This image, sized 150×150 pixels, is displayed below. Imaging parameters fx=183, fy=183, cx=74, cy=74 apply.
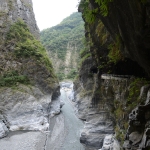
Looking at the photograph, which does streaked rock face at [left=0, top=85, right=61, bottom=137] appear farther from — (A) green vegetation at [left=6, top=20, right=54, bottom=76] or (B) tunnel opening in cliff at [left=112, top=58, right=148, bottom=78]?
(B) tunnel opening in cliff at [left=112, top=58, right=148, bottom=78]

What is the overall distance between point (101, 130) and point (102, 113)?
2360 millimetres

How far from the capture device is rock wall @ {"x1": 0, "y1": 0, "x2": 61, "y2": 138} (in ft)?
76.1

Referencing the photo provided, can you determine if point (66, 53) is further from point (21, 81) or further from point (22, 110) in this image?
point (22, 110)

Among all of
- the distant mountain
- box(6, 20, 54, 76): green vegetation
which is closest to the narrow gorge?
box(6, 20, 54, 76): green vegetation

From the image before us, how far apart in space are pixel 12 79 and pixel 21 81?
151 cm

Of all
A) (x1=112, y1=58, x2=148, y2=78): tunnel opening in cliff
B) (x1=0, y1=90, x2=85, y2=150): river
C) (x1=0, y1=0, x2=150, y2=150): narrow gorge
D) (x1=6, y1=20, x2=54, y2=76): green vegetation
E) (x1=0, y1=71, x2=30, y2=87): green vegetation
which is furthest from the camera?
A: (x1=6, y1=20, x2=54, y2=76): green vegetation

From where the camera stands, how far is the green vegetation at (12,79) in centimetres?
2659

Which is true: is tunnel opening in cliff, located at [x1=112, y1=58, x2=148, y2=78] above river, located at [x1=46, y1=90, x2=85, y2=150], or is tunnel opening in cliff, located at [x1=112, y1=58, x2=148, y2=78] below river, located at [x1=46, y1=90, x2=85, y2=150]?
above

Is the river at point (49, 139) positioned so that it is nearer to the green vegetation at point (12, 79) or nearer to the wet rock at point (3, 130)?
the wet rock at point (3, 130)

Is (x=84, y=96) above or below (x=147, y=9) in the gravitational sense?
below

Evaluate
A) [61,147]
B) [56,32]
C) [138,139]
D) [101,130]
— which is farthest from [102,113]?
[56,32]

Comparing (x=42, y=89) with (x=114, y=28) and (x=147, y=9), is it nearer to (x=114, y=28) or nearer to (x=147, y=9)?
(x=114, y=28)

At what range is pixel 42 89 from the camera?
30.6 metres

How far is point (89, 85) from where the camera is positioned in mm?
27594
